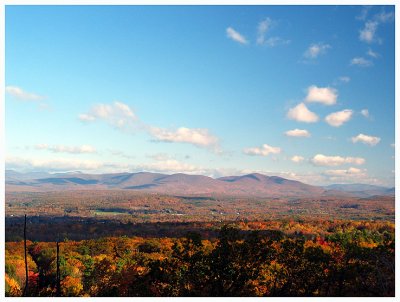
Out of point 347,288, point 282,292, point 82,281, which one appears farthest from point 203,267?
point 82,281

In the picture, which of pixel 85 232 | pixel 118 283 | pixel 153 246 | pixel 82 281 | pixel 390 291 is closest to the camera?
pixel 390 291

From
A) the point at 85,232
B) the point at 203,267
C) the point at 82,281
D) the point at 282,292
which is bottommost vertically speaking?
the point at 85,232

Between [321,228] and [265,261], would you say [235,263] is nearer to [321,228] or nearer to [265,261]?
[265,261]

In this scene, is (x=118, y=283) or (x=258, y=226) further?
(x=258, y=226)

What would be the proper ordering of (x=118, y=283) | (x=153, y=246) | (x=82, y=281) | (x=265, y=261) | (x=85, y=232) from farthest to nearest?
(x=85, y=232)
(x=153, y=246)
(x=82, y=281)
(x=118, y=283)
(x=265, y=261)

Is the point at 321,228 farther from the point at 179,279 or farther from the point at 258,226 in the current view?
the point at 179,279

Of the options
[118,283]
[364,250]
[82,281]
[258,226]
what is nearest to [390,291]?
[364,250]

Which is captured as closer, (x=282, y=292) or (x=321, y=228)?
(x=282, y=292)

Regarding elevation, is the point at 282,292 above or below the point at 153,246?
above

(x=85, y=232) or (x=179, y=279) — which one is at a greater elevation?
(x=179, y=279)
